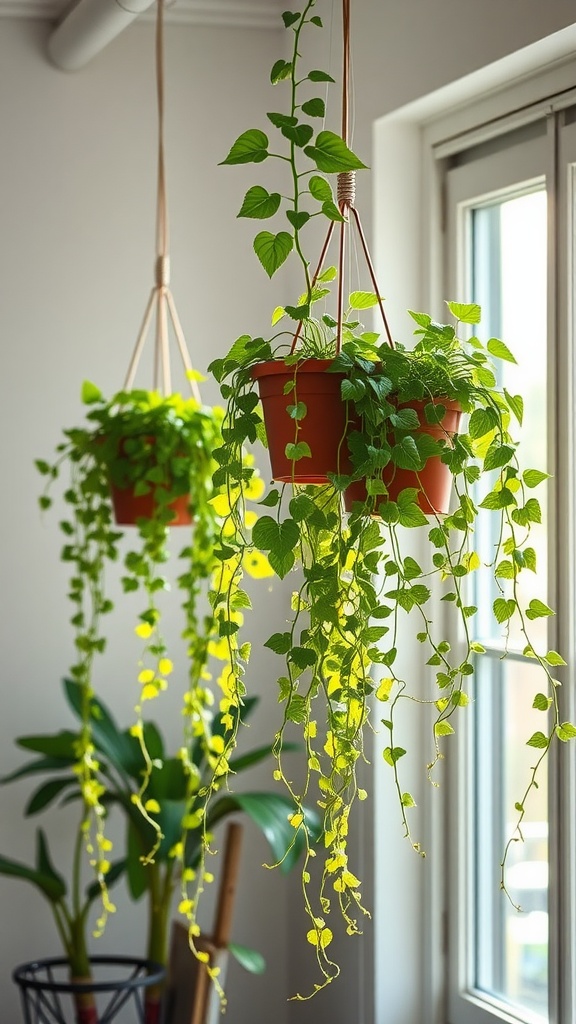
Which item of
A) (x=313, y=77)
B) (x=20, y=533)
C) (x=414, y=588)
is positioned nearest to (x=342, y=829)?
(x=414, y=588)

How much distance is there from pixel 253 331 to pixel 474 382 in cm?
180

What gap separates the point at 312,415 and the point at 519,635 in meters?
1.17

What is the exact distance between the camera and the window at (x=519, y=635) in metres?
2.04

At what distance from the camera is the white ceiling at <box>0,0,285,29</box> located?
9.04 ft

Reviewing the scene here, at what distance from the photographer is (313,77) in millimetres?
1130

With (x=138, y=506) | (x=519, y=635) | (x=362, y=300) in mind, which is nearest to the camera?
(x=362, y=300)

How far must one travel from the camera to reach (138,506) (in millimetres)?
2027

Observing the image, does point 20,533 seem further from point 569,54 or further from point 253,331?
point 569,54

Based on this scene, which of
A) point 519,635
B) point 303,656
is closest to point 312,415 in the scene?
point 303,656

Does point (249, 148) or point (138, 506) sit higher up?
point (249, 148)

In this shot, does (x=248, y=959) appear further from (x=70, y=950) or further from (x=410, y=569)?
(x=410, y=569)

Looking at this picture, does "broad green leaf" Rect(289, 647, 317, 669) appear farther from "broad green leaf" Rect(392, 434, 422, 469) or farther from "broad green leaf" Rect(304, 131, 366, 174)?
"broad green leaf" Rect(304, 131, 366, 174)

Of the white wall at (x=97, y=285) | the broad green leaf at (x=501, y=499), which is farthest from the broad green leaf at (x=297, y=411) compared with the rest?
the white wall at (x=97, y=285)

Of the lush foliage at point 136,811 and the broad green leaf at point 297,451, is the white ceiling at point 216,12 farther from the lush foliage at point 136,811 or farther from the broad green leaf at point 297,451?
the broad green leaf at point 297,451
